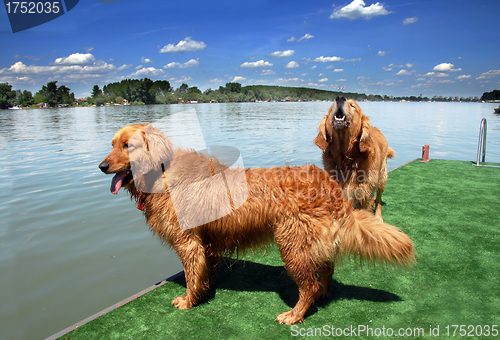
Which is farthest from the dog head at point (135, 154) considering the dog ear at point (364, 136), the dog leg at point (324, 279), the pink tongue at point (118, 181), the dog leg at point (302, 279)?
the dog ear at point (364, 136)

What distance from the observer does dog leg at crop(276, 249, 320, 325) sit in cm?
285

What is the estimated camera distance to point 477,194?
273 inches

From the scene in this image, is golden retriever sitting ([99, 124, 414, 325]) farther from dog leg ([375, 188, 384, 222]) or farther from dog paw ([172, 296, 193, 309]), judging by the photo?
dog leg ([375, 188, 384, 222])

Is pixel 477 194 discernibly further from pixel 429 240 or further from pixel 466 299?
pixel 466 299

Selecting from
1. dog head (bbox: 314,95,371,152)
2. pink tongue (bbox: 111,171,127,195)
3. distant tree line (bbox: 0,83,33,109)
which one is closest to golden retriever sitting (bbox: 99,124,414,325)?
pink tongue (bbox: 111,171,127,195)

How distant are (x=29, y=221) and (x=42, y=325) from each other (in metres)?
4.20

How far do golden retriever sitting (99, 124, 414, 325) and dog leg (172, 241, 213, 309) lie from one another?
0.01m

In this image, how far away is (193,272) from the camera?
3184mm

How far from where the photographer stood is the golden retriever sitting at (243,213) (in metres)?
2.78

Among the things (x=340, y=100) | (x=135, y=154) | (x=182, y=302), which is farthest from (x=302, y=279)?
(x=340, y=100)

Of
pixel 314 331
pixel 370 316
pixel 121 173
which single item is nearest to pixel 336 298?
pixel 370 316

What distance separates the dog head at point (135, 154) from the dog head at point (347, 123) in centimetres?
243

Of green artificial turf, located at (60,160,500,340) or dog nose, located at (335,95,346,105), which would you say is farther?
dog nose, located at (335,95,346,105)

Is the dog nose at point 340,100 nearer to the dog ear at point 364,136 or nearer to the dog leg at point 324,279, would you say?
the dog ear at point 364,136
